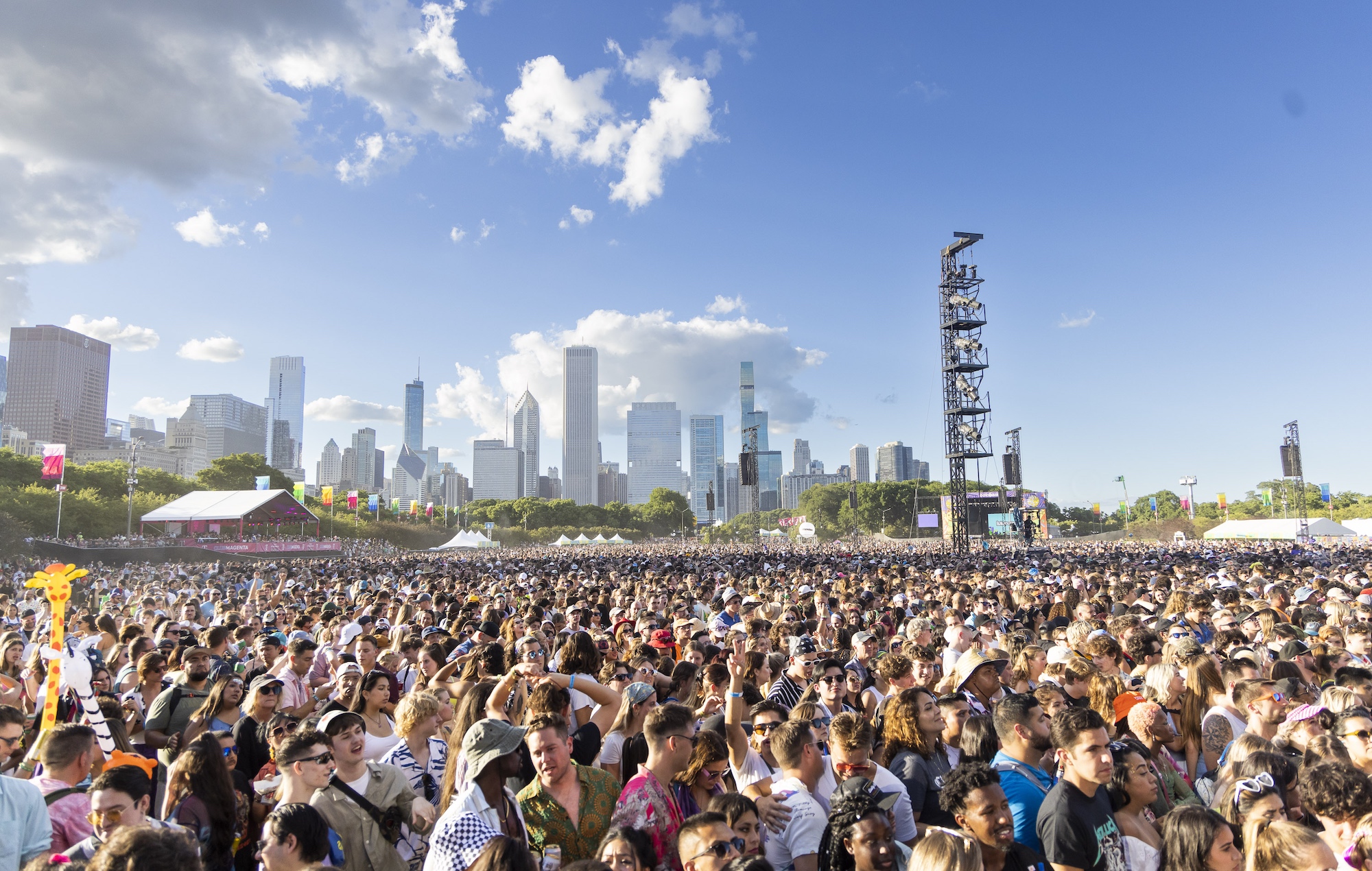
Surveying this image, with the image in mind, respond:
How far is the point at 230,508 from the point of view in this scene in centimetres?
5697

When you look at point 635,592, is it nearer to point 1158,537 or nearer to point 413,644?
point 413,644

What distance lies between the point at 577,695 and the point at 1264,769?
153 inches

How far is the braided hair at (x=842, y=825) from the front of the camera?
3102mm

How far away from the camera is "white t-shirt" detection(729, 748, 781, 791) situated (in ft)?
12.6

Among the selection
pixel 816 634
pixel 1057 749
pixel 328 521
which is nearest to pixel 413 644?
pixel 816 634

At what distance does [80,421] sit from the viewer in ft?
618

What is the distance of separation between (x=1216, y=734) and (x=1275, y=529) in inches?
2417

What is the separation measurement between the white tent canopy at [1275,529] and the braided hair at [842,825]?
5541 cm

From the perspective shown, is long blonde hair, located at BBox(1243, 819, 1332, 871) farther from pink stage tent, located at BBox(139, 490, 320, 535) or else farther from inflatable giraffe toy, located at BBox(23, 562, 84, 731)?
pink stage tent, located at BBox(139, 490, 320, 535)

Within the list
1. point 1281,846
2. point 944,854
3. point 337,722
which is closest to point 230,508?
point 337,722

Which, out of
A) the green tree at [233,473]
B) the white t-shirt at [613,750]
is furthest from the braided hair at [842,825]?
the green tree at [233,473]

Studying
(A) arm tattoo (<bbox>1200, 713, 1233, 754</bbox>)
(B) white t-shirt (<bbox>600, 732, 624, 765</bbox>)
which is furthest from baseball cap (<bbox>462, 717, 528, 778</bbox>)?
(A) arm tattoo (<bbox>1200, 713, 1233, 754</bbox>)

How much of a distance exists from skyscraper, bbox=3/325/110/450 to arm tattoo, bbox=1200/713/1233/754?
229m

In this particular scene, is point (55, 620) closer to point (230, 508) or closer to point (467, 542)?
point (467, 542)
